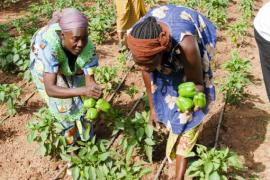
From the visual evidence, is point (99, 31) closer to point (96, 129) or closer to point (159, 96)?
point (96, 129)

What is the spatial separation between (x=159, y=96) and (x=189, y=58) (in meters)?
0.65

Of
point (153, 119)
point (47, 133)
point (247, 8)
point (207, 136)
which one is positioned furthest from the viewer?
point (247, 8)

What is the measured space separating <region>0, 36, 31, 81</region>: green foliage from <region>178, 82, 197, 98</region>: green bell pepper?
10.3 feet

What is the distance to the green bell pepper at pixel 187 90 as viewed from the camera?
3.00 metres

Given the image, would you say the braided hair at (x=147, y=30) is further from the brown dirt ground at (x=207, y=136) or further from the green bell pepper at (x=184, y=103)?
the brown dirt ground at (x=207, y=136)

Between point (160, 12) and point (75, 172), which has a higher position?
point (160, 12)

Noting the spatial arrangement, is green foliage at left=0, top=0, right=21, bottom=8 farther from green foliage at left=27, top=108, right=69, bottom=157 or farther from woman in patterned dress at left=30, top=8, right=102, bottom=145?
woman in patterned dress at left=30, top=8, right=102, bottom=145

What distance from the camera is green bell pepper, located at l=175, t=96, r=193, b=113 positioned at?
3064 mm

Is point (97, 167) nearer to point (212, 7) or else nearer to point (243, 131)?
point (243, 131)

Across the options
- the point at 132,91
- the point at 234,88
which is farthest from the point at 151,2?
the point at 234,88

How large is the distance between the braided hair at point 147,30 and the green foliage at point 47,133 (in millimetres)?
1507

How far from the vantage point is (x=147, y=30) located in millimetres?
2695

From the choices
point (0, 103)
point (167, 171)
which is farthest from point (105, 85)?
point (167, 171)

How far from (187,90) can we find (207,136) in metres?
1.62
